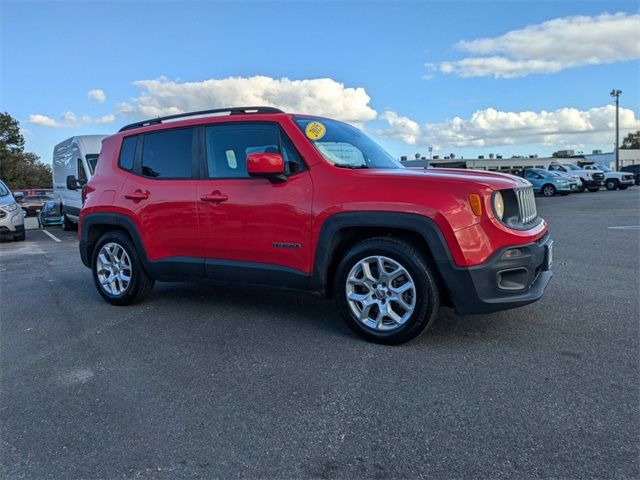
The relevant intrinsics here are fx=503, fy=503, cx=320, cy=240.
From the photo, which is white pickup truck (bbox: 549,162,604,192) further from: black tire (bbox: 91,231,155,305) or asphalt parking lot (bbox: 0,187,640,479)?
black tire (bbox: 91,231,155,305)

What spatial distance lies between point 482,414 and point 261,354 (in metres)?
1.69

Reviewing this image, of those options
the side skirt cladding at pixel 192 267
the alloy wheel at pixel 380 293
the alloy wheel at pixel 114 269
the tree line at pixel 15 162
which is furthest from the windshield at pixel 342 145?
the tree line at pixel 15 162

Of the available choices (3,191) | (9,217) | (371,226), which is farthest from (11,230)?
(371,226)

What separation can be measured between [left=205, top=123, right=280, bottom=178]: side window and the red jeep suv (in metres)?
0.01

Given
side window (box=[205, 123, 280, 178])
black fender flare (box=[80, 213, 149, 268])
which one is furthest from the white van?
side window (box=[205, 123, 280, 178])

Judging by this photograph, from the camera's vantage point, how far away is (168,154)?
199 inches

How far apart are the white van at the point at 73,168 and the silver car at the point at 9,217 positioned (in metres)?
1.41

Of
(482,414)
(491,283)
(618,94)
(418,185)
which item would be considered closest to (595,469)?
(482,414)

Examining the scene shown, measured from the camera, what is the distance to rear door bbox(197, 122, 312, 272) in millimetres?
4105

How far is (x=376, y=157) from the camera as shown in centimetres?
470

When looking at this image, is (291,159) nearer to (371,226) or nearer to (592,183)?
(371,226)

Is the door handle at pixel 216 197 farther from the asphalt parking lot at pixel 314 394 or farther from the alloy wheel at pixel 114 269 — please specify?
the alloy wheel at pixel 114 269

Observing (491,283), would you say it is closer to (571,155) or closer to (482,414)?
(482,414)

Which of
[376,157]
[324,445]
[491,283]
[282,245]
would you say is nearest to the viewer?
[324,445]
